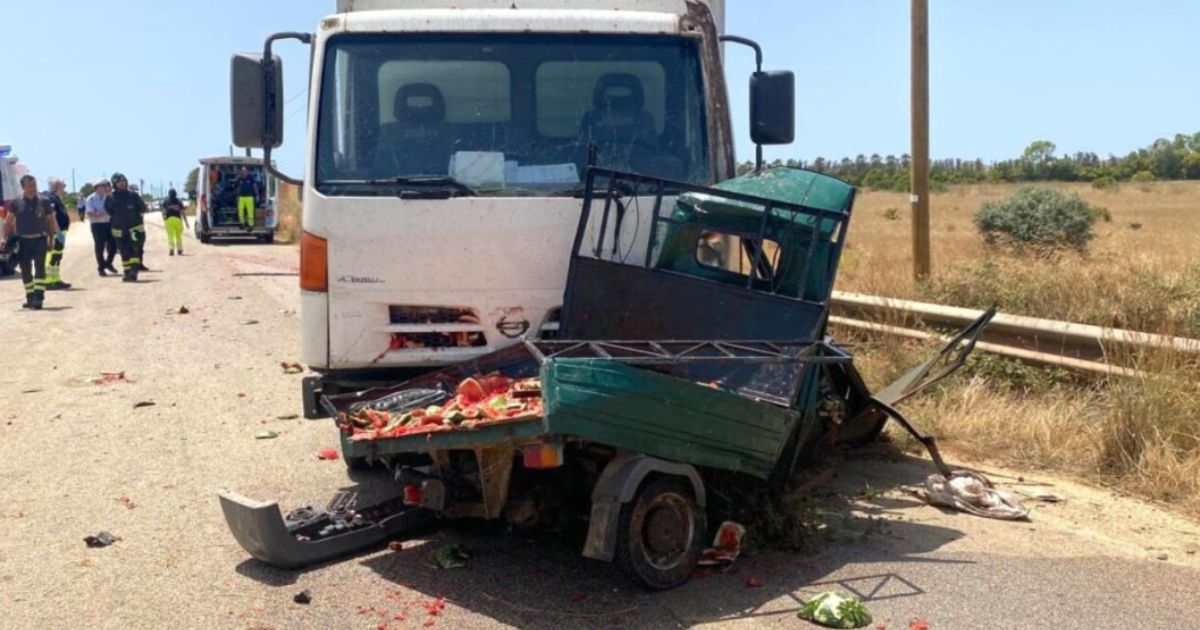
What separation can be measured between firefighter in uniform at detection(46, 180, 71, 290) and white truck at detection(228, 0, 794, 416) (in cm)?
1357

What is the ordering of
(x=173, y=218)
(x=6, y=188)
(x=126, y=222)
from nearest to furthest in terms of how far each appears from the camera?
(x=126, y=222) < (x=6, y=188) < (x=173, y=218)

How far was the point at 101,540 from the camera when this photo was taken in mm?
5773

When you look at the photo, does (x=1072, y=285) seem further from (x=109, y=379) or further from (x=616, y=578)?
(x=109, y=379)

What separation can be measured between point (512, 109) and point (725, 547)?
2.56 m

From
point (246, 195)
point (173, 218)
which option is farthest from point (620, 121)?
point (246, 195)

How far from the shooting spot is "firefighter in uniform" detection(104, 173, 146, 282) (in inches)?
815

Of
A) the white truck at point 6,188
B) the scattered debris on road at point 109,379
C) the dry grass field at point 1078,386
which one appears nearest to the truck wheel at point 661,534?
the dry grass field at point 1078,386

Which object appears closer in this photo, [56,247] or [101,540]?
[101,540]

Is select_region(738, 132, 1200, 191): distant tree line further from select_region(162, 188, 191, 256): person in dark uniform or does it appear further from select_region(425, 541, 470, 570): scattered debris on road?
select_region(425, 541, 470, 570): scattered debris on road

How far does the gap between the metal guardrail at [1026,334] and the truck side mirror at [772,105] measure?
7.59 feet

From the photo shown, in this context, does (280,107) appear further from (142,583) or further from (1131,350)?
(1131,350)

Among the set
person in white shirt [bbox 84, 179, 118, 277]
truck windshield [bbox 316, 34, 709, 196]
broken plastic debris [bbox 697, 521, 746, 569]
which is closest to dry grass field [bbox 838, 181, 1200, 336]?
truck windshield [bbox 316, 34, 709, 196]

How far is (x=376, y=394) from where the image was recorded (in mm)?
5941

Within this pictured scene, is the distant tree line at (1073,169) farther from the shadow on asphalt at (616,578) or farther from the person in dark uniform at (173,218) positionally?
the shadow on asphalt at (616,578)
